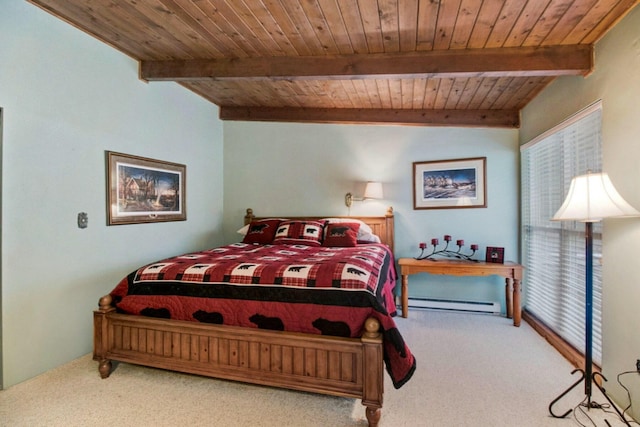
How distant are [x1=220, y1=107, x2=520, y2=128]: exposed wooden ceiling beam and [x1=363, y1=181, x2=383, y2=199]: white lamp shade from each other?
2.65 feet

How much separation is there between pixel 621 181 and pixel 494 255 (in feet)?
5.72

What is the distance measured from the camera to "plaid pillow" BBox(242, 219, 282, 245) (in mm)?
3693

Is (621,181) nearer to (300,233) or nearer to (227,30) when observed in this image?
(300,233)

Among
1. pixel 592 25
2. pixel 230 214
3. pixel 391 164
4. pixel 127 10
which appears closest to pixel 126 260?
pixel 230 214

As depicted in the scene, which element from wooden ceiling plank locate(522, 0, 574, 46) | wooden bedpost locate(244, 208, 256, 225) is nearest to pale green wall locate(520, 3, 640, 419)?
wooden ceiling plank locate(522, 0, 574, 46)

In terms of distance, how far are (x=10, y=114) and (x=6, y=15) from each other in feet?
2.08

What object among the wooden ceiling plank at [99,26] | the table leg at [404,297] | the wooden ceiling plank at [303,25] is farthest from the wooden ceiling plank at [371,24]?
the table leg at [404,297]

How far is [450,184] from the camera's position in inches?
152

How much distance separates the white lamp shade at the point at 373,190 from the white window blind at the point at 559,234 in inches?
63.0

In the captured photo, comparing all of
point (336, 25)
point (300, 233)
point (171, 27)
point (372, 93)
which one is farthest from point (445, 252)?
point (171, 27)

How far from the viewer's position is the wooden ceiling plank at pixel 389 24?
200 centimetres

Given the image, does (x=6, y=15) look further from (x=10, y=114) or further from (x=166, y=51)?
(x=166, y=51)

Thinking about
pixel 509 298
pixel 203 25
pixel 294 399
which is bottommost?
pixel 294 399

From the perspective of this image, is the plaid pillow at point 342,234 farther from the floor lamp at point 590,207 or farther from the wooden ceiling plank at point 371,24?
the floor lamp at point 590,207
